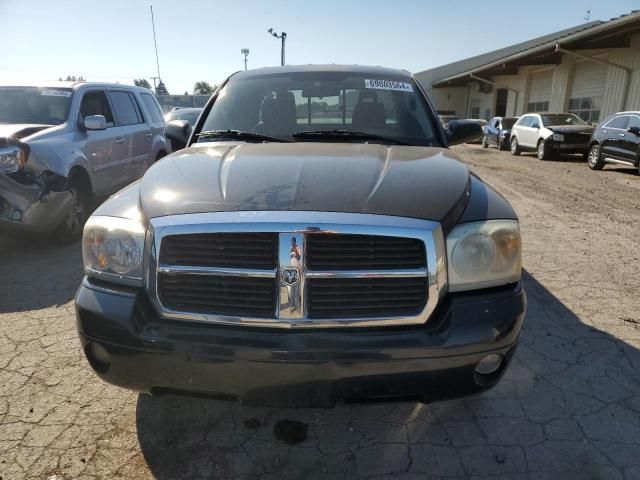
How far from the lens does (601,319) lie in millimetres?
3543

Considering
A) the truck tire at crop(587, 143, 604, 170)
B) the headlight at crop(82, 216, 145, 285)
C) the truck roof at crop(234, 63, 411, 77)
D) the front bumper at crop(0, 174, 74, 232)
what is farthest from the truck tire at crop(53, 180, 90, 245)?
the truck tire at crop(587, 143, 604, 170)

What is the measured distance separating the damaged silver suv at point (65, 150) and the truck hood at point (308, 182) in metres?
2.91

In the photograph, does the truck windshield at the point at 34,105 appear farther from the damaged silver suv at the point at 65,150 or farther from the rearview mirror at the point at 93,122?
the rearview mirror at the point at 93,122

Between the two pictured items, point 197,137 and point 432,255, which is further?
point 197,137

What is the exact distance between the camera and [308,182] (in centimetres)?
204

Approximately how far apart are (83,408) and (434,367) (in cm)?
192

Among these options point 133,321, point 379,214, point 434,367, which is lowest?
point 434,367

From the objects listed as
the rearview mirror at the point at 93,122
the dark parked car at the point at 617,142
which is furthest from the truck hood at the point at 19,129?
the dark parked car at the point at 617,142

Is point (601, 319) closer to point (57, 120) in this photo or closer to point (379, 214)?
point (379, 214)

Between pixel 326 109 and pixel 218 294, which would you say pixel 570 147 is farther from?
pixel 218 294

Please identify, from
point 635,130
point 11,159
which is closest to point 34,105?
point 11,159

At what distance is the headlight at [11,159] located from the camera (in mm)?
4496

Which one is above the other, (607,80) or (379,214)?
(607,80)

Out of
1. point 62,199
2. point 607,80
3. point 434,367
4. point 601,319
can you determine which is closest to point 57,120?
point 62,199
